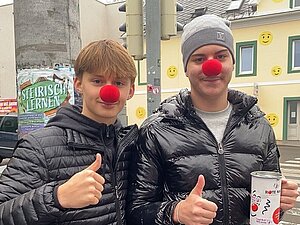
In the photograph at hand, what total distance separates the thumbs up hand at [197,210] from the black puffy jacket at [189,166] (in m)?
0.15

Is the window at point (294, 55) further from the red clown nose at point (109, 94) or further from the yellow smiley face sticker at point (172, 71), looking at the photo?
the red clown nose at point (109, 94)

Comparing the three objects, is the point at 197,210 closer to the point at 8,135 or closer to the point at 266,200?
the point at 266,200

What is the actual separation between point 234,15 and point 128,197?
17.0 metres

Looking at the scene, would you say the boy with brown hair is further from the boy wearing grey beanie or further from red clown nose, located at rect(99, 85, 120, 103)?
the boy wearing grey beanie

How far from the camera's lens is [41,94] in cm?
306

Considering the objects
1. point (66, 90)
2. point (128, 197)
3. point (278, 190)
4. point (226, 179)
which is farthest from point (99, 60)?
point (66, 90)

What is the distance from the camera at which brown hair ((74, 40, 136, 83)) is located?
1.64 m

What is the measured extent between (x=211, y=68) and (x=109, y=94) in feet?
1.60

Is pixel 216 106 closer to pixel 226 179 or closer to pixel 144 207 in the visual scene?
pixel 226 179

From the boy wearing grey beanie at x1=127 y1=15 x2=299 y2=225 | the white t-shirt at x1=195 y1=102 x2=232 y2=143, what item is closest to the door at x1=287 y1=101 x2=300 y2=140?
the boy wearing grey beanie at x1=127 y1=15 x2=299 y2=225

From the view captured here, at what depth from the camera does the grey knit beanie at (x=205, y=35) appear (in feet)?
5.79

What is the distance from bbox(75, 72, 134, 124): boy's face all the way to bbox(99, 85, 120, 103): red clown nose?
0.04 m

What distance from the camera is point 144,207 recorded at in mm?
1661

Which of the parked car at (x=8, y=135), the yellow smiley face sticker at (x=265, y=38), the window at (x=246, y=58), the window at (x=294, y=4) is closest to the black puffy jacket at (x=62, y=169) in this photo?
the parked car at (x=8, y=135)
